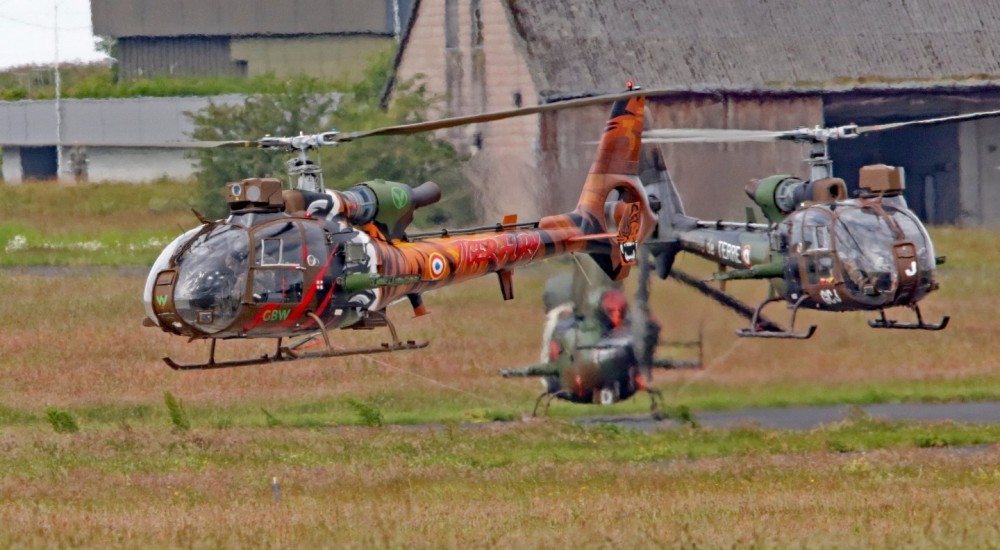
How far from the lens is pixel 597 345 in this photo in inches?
1187

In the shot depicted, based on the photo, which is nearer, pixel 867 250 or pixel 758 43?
pixel 867 250

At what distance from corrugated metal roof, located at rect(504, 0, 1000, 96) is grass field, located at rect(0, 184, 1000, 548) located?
4.76 metres

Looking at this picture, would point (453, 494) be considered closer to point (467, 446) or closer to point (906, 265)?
point (467, 446)

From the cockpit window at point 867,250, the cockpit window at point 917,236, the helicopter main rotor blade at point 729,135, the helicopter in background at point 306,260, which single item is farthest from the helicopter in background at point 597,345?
the cockpit window at point 917,236

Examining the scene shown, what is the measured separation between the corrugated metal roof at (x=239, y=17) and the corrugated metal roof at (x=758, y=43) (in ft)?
64.7

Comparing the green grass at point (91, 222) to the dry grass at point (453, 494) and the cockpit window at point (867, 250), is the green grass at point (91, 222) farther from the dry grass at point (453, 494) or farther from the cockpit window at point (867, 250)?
the cockpit window at point (867, 250)

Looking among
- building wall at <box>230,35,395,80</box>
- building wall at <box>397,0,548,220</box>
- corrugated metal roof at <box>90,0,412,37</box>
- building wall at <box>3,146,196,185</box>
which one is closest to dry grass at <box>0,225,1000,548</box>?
building wall at <box>397,0,548,220</box>

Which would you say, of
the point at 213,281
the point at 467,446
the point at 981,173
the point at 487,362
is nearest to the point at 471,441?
the point at 467,446

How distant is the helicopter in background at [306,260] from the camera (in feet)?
69.9

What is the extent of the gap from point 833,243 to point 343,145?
768 inches

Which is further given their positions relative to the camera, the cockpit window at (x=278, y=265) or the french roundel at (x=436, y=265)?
the french roundel at (x=436, y=265)

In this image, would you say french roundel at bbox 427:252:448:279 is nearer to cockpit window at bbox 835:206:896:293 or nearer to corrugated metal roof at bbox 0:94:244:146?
cockpit window at bbox 835:206:896:293

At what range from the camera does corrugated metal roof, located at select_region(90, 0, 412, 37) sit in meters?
59.7

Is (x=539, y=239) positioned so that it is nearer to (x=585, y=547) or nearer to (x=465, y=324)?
(x=465, y=324)
